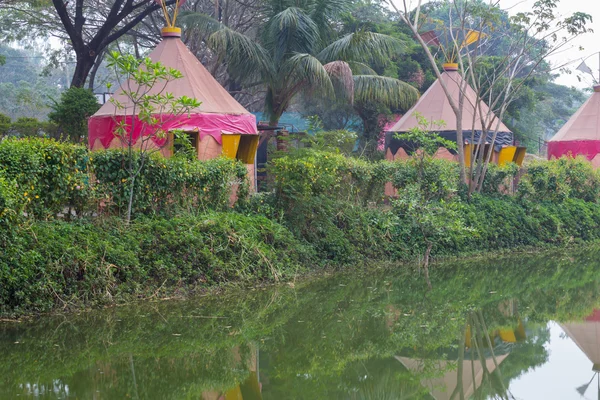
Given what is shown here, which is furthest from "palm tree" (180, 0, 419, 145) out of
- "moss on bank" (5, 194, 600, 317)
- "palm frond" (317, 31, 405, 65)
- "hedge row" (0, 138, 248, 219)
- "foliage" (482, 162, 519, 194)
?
"hedge row" (0, 138, 248, 219)

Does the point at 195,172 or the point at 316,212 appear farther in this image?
the point at 316,212

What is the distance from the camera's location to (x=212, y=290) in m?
9.77

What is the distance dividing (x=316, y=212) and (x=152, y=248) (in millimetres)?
3443

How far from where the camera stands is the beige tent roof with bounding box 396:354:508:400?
597cm

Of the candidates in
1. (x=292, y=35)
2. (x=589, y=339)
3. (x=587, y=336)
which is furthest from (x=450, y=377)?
(x=292, y=35)

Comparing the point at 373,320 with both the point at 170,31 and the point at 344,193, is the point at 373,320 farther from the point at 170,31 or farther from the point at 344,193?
the point at 170,31

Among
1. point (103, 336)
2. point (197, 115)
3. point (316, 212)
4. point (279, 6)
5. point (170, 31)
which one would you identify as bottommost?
point (103, 336)

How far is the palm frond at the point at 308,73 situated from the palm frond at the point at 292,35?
1.69 ft

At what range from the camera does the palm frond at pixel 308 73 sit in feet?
59.5

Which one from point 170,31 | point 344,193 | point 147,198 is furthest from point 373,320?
point 170,31

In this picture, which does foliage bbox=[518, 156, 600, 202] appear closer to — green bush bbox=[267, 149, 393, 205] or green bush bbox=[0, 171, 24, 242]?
green bush bbox=[267, 149, 393, 205]

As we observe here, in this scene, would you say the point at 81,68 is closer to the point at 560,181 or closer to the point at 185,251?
the point at 560,181

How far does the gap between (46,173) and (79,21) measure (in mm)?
13629

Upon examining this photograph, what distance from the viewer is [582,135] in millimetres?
23375
